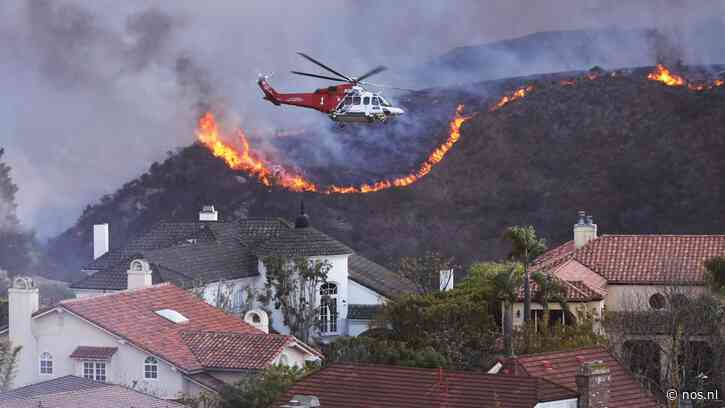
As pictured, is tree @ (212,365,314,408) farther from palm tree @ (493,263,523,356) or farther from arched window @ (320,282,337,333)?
arched window @ (320,282,337,333)

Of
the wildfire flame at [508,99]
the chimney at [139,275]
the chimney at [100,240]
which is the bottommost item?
the chimney at [139,275]

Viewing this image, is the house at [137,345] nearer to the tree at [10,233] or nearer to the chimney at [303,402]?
the chimney at [303,402]

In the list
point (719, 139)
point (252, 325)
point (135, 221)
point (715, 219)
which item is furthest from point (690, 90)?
point (252, 325)

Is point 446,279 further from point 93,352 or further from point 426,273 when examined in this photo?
point 93,352

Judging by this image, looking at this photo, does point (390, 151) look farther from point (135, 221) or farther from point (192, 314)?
point (192, 314)

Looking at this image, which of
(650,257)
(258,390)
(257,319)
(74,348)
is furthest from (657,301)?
(258,390)

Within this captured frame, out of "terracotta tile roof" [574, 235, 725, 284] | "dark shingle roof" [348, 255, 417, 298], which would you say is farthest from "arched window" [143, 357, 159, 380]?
"dark shingle roof" [348, 255, 417, 298]

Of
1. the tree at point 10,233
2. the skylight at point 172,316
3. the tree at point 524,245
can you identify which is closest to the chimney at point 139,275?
the skylight at point 172,316
